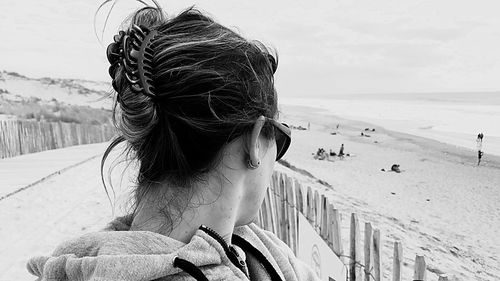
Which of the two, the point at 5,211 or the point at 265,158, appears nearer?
the point at 265,158

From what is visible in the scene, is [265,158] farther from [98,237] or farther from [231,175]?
[98,237]

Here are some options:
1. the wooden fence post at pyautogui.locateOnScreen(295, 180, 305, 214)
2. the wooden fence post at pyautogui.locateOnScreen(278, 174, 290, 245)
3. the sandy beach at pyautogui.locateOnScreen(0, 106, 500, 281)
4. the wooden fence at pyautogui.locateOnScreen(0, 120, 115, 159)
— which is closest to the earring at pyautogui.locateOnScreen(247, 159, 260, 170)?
the sandy beach at pyautogui.locateOnScreen(0, 106, 500, 281)

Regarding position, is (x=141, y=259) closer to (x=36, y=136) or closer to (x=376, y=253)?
(x=376, y=253)

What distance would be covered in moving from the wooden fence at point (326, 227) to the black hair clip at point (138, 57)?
4.09ft

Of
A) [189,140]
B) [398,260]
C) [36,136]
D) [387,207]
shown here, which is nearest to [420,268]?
[398,260]

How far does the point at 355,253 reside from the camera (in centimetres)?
242

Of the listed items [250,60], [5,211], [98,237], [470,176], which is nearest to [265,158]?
[250,60]

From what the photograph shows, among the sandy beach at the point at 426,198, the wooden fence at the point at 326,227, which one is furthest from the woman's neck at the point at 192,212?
the wooden fence at the point at 326,227

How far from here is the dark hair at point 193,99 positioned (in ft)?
2.85

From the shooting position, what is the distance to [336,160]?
542 inches

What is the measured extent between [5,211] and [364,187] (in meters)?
6.93

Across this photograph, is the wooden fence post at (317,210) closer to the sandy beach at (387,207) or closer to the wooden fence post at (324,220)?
the wooden fence post at (324,220)

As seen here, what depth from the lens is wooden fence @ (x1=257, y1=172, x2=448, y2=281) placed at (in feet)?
7.03

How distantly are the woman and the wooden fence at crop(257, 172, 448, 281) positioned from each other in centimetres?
104
